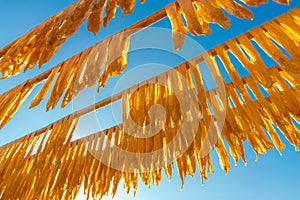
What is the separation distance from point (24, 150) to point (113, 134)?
433mm

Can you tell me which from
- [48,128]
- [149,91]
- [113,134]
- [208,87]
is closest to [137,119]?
[149,91]

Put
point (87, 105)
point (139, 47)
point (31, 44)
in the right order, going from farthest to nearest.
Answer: point (87, 105) → point (139, 47) → point (31, 44)

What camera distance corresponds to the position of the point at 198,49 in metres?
1.46

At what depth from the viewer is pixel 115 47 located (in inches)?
46.4

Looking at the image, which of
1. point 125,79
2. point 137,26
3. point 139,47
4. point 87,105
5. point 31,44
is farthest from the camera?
point 87,105

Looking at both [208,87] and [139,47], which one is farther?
[139,47]

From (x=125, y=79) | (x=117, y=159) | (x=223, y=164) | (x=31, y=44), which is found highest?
(x=31, y=44)

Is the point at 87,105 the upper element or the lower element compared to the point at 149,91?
lower

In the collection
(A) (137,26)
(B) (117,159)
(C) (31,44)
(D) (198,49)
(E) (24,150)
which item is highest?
(C) (31,44)

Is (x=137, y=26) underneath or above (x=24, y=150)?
above

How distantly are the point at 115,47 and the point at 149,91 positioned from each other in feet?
0.98

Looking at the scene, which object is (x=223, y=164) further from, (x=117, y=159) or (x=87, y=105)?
(x=87, y=105)

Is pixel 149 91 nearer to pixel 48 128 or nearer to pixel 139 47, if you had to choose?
pixel 139 47

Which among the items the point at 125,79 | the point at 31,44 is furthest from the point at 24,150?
the point at 31,44
